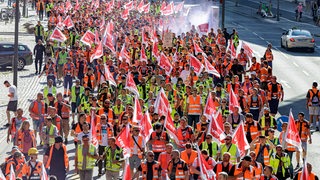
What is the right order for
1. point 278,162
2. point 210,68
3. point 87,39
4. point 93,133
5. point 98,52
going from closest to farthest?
point 278,162
point 93,133
point 210,68
point 98,52
point 87,39

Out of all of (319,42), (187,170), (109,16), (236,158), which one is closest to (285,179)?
(236,158)

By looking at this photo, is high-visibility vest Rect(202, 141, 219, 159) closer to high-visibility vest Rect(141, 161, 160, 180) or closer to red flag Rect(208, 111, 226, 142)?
red flag Rect(208, 111, 226, 142)

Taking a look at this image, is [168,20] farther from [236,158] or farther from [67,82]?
[236,158]

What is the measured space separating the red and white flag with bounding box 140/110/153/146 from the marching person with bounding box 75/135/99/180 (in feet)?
4.66

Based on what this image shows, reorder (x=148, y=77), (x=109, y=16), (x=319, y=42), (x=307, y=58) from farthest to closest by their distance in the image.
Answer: (x=319, y=42)
(x=109, y=16)
(x=307, y=58)
(x=148, y=77)

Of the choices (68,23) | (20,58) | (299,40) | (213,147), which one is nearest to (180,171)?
(213,147)

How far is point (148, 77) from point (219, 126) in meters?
8.09

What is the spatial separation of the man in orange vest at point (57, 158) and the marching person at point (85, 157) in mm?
691

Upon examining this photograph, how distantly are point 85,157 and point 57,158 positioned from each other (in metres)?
0.90

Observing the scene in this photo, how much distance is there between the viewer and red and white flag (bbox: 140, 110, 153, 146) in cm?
2253

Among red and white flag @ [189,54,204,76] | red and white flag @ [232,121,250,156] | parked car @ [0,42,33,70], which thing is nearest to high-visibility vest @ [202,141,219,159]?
red and white flag @ [232,121,250,156]

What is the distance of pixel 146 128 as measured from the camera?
74.3ft

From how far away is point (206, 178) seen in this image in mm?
19078

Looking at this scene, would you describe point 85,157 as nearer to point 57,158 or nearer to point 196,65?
point 57,158
